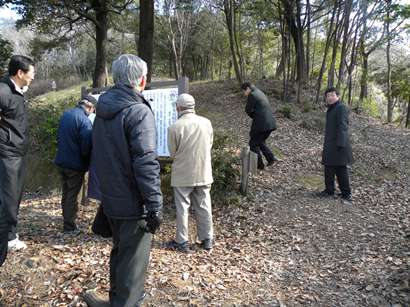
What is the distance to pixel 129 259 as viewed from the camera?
303 centimetres

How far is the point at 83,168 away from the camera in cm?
500

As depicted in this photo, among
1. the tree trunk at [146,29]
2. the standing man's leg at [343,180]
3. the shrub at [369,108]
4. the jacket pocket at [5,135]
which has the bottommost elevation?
the standing man's leg at [343,180]

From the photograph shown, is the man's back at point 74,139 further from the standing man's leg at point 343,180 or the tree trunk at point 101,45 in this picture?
the tree trunk at point 101,45

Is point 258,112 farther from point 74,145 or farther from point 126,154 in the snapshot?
point 126,154

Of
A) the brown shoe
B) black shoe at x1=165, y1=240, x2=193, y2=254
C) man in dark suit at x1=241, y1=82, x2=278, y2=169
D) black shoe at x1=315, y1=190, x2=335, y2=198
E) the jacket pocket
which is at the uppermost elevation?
man in dark suit at x1=241, y1=82, x2=278, y2=169

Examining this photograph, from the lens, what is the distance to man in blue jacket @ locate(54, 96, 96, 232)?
4805mm

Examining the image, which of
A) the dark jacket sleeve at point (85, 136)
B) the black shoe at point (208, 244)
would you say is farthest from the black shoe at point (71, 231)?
the black shoe at point (208, 244)

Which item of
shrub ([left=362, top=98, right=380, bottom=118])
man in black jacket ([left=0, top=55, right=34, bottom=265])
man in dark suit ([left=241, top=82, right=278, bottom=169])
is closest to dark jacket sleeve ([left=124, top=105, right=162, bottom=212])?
man in black jacket ([left=0, top=55, right=34, bottom=265])

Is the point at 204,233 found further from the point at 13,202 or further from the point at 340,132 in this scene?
the point at 340,132

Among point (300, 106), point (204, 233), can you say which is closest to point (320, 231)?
point (204, 233)

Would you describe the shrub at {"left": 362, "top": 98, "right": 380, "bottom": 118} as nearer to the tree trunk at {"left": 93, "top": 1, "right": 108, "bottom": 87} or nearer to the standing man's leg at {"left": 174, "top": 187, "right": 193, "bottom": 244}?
the tree trunk at {"left": 93, "top": 1, "right": 108, "bottom": 87}

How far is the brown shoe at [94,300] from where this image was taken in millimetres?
3436

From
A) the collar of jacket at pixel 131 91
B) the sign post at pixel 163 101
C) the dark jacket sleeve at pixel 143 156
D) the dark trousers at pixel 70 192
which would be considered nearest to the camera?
the dark jacket sleeve at pixel 143 156

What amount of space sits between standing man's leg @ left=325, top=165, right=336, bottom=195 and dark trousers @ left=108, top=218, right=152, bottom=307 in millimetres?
4374
